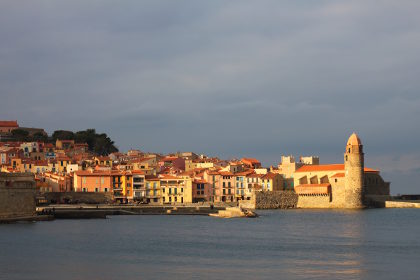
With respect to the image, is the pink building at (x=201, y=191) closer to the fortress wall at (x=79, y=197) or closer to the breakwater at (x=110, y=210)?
the breakwater at (x=110, y=210)

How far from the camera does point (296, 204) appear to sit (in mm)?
88250

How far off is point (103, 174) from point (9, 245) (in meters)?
44.6

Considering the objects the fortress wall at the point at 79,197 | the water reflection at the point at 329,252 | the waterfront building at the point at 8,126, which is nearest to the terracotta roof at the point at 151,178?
the fortress wall at the point at 79,197

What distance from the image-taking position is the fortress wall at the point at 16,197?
52000mm

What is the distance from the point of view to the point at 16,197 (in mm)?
53344

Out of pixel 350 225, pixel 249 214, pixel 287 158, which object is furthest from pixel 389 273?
pixel 287 158

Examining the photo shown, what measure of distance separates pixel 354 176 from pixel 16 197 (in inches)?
1600

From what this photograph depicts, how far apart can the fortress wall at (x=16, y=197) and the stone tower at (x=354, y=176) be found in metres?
37.7

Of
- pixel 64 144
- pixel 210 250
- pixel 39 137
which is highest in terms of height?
pixel 39 137

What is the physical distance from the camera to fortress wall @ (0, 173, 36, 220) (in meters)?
52.0

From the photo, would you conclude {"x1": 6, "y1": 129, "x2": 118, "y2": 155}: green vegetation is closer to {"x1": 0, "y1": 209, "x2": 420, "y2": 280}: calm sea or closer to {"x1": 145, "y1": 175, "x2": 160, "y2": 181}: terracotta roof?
{"x1": 145, "y1": 175, "x2": 160, "y2": 181}: terracotta roof

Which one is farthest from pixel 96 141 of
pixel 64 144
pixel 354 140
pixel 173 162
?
pixel 354 140

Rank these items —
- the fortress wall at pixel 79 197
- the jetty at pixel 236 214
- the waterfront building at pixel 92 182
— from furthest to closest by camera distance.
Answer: the waterfront building at pixel 92 182 → the fortress wall at pixel 79 197 → the jetty at pixel 236 214

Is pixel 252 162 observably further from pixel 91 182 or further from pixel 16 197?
pixel 16 197
